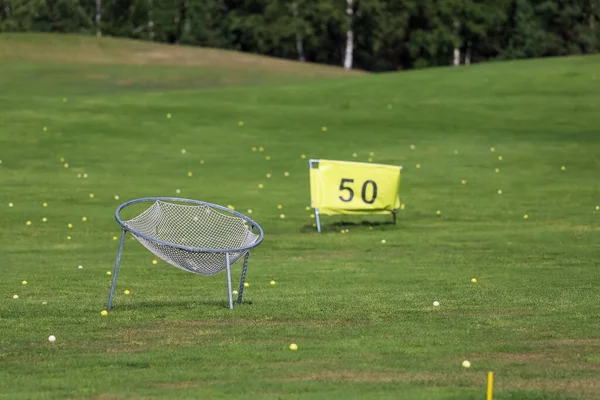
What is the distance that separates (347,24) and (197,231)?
2766 inches

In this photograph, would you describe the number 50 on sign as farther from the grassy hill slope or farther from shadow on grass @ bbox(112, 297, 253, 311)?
the grassy hill slope

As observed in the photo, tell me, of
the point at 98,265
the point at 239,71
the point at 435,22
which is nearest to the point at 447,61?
the point at 435,22

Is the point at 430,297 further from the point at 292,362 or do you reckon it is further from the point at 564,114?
the point at 564,114

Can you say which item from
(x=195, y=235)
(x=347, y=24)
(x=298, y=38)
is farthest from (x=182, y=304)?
(x=298, y=38)

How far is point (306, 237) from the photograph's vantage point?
2219cm

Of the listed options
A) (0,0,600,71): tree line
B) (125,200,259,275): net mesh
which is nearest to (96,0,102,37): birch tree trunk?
(0,0,600,71): tree line

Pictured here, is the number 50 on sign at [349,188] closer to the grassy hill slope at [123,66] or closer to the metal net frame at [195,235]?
the metal net frame at [195,235]

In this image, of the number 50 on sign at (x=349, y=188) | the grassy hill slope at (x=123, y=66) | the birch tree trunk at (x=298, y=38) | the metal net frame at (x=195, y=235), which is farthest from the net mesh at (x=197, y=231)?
the birch tree trunk at (x=298, y=38)

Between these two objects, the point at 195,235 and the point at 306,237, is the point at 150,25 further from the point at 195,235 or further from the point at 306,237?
the point at 195,235

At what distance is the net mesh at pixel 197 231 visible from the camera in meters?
13.2

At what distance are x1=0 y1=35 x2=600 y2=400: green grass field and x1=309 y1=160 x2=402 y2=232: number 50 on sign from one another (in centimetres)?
63

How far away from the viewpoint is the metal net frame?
42.6 feet

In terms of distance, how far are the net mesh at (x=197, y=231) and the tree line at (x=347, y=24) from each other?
6822cm

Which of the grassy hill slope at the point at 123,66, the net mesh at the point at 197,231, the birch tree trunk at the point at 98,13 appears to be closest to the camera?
the net mesh at the point at 197,231
